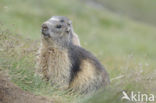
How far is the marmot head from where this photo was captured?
8.81 meters

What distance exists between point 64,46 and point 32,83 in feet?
4.41

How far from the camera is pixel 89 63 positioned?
8781mm

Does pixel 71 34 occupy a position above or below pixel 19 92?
above

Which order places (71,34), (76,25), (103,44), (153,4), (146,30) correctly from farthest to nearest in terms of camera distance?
(153,4), (146,30), (76,25), (103,44), (71,34)

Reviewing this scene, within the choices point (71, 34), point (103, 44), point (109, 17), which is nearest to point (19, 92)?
point (71, 34)

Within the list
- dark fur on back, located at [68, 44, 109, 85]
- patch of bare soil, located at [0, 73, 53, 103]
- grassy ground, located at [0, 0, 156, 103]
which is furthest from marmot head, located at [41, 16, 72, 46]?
patch of bare soil, located at [0, 73, 53, 103]

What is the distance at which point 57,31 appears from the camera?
905 centimetres

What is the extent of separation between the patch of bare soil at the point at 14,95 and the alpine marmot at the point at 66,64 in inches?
55.2

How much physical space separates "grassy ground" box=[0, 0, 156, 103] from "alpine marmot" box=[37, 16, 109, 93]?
256mm

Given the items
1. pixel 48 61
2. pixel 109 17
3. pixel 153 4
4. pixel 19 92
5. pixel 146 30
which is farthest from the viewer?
pixel 153 4

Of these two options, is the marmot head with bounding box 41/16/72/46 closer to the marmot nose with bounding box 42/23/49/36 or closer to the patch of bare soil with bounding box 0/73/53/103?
the marmot nose with bounding box 42/23/49/36

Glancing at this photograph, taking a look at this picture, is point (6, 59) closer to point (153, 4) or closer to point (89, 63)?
point (89, 63)

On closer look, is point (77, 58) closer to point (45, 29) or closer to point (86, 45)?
point (45, 29)

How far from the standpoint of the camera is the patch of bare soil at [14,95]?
22.7ft
